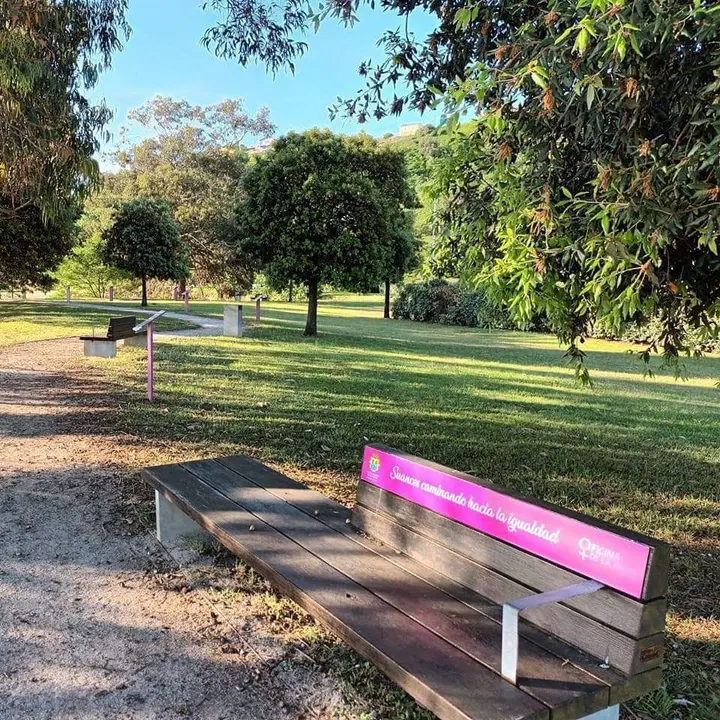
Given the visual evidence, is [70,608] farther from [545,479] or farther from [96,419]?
[96,419]

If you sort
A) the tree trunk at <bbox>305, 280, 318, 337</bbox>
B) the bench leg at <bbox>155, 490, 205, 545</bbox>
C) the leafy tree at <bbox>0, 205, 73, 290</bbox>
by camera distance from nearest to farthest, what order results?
the bench leg at <bbox>155, 490, 205, 545</bbox> → the leafy tree at <bbox>0, 205, 73, 290</bbox> → the tree trunk at <bbox>305, 280, 318, 337</bbox>

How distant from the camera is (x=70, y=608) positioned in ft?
11.1

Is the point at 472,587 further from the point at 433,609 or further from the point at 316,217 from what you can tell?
the point at 316,217

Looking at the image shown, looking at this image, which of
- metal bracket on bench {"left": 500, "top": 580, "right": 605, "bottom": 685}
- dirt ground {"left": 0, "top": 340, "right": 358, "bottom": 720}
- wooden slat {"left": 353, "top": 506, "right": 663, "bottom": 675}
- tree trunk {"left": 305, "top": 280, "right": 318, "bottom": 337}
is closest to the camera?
metal bracket on bench {"left": 500, "top": 580, "right": 605, "bottom": 685}

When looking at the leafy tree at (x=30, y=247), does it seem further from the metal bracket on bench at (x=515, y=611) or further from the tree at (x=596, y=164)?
the metal bracket on bench at (x=515, y=611)

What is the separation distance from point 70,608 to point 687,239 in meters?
3.42

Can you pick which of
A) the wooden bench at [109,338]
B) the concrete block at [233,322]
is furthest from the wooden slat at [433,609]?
the concrete block at [233,322]

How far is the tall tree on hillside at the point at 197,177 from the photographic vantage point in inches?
1708

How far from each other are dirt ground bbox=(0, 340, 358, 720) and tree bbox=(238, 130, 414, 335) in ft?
43.0

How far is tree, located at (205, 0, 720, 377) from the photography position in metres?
2.07

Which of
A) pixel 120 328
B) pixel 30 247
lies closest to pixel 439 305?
pixel 30 247

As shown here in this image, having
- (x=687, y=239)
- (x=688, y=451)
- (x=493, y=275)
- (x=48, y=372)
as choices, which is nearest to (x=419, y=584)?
(x=493, y=275)

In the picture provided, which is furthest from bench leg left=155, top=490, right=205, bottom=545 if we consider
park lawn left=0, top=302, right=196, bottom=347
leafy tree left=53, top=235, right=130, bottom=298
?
leafy tree left=53, top=235, right=130, bottom=298

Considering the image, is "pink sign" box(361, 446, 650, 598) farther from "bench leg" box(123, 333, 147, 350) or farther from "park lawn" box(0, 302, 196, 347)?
"park lawn" box(0, 302, 196, 347)
